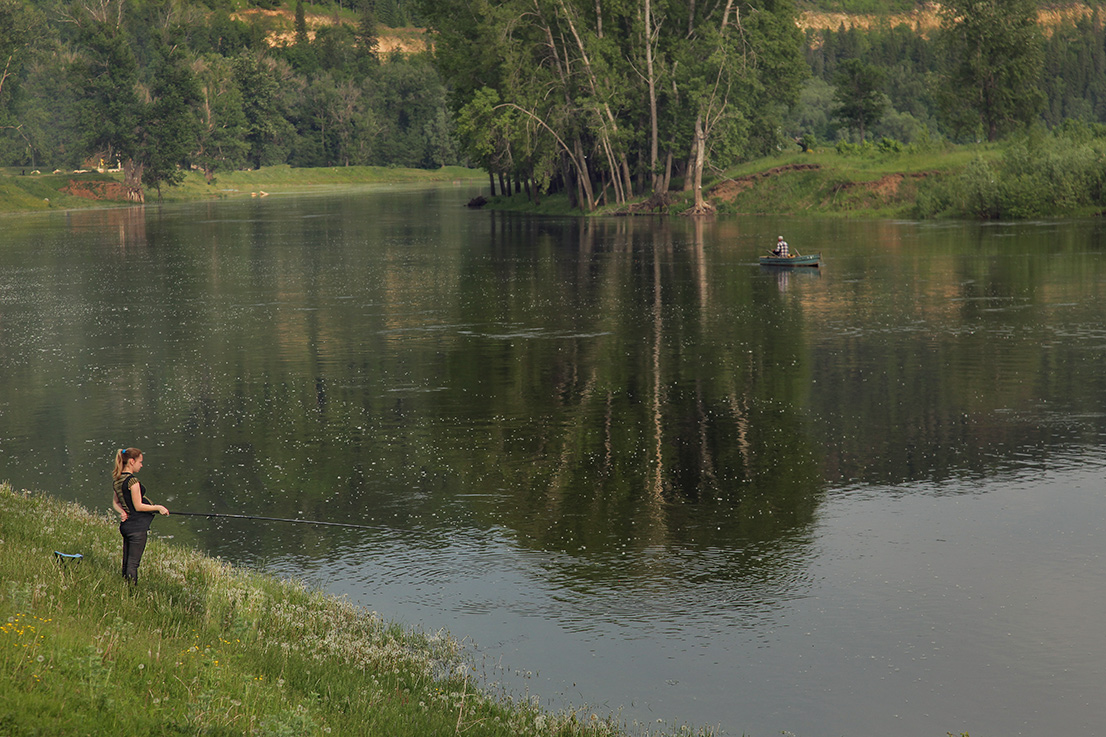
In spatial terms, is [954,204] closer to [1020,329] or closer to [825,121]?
[1020,329]

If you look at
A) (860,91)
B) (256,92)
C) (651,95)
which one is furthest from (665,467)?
(256,92)

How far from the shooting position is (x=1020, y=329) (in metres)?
33.1

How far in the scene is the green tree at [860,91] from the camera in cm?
11312

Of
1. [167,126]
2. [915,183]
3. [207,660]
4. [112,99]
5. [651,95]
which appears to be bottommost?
[207,660]

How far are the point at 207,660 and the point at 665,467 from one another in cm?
1107

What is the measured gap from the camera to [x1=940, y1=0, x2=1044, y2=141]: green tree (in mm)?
94750

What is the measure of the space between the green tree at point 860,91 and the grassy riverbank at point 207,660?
10745cm

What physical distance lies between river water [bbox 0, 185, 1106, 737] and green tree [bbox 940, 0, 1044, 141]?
55.1 metres

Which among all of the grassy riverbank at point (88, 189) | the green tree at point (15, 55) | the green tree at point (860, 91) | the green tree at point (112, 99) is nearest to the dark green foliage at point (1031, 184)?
the green tree at point (860, 91)

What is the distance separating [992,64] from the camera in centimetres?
9850

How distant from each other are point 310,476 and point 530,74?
250 ft

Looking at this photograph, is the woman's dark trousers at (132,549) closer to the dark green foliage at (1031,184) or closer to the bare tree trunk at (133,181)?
the dark green foliage at (1031,184)

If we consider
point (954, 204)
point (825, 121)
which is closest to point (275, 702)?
point (954, 204)

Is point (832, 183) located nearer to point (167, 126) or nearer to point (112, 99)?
point (167, 126)
